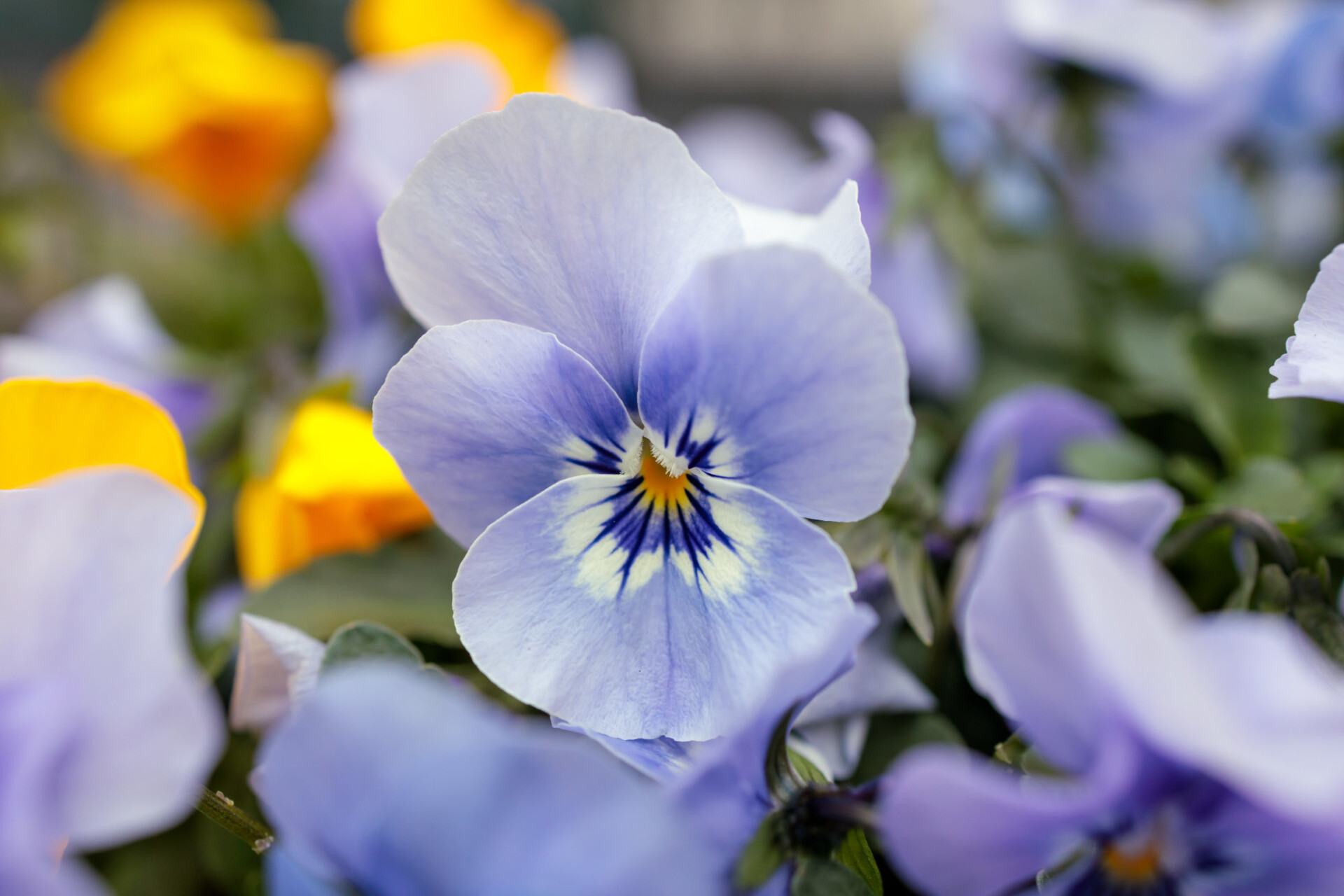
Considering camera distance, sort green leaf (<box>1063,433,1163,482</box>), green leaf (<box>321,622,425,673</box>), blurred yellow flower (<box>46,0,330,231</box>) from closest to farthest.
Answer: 1. green leaf (<box>321,622,425,673</box>)
2. green leaf (<box>1063,433,1163,482</box>)
3. blurred yellow flower (<box>46,0,330,231</box>)

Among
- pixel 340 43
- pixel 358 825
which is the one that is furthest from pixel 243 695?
pixel 340 43

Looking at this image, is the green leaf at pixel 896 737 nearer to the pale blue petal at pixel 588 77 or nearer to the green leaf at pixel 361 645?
the green leaf at pixel 361 645

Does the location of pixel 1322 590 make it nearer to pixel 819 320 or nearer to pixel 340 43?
pixel 819 320

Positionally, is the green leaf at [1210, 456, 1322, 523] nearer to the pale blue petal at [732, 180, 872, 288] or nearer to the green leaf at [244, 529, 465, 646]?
the pale blue petal at [732, 180, 872, 288]

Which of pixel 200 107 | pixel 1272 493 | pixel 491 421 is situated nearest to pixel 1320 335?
pixel 1272 493

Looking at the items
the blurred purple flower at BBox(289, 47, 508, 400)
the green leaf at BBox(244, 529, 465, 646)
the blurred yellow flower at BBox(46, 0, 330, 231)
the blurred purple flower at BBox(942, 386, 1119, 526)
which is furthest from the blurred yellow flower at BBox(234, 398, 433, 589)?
the blurred yellow flower at BBox(46, 0, 330, 231)
